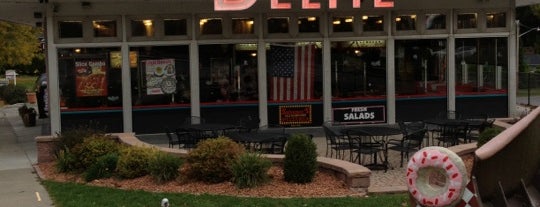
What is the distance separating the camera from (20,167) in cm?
1306

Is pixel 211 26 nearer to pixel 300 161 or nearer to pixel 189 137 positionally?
pixel 189 137

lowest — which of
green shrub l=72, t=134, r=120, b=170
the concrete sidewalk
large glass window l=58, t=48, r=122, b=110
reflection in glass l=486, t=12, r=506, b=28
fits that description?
the concrete sidewalk

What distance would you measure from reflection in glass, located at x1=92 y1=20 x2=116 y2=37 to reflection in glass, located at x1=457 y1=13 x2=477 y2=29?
31.5 ft

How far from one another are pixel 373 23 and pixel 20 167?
10004 mm

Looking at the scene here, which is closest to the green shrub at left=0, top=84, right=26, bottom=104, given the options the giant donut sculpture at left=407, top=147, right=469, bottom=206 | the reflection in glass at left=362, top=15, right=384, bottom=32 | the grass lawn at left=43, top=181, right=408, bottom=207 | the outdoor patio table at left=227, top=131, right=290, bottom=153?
the reflection in glass at left=362, top=15, right=384, bottom=32

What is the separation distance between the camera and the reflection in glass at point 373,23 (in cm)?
1806

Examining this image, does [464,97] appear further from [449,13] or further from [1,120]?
[1,120]

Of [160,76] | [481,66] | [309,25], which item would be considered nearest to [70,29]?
[160,76]

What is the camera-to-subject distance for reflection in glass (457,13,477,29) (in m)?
18.5

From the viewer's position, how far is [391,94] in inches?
718

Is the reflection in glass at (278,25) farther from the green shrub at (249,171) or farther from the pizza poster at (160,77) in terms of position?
the green shrub at (249,171)

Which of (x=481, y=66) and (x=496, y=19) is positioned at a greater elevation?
(x=496, y=19)

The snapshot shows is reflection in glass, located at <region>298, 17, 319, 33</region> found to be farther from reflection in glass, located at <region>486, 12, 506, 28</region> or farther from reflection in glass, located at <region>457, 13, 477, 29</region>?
reflection in glass, located at <region>486, 12, 506, 28</region>

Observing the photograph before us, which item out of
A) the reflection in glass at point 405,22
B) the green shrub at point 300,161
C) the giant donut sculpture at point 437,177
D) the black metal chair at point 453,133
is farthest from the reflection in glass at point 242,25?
the giant donut sculpture at point 437,177
